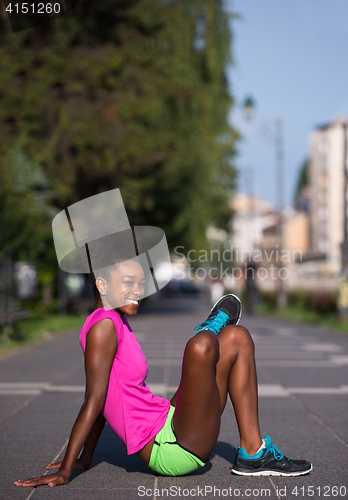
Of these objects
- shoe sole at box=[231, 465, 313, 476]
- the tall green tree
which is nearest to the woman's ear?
shoe sole at box=[231, 465, 313, 476]

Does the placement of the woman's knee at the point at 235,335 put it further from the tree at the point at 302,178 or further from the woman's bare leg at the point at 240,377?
the tree at the point at 302,178

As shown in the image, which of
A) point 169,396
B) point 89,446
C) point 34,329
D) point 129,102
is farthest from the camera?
point 129,102

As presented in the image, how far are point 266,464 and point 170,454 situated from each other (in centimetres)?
57

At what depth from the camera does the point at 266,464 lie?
3.54m

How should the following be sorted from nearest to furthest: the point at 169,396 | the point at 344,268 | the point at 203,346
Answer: the point at 203,346 → the point at 169,396 → the point at 344,268

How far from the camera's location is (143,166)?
738 inches

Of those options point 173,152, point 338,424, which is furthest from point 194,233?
point 338,424

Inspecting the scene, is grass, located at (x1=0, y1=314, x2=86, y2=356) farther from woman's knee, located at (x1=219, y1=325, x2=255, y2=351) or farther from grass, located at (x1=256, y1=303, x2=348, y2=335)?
woman's knee, located at (x1=219, y1=325, x2=255, y2=351)

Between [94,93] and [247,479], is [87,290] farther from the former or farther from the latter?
[247,479]

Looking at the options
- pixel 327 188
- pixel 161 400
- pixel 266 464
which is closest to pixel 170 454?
pixel 161 400

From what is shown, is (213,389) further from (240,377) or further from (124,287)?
(124,287)

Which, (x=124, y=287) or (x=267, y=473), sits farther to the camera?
(x=267, y=473)

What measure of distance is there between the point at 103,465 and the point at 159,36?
17.2m

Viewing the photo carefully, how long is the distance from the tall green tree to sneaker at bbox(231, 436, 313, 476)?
36.9 feet
